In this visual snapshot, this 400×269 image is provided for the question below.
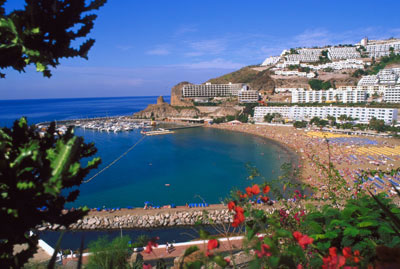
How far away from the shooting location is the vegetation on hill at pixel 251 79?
50703 mm

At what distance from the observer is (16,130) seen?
4.65ft

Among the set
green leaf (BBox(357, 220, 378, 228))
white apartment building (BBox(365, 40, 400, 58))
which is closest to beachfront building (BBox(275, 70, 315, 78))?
white apartment building (BBox(365, 40, 400, 58))

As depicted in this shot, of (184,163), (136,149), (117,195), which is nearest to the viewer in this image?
(117,195)

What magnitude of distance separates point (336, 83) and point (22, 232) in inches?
2057

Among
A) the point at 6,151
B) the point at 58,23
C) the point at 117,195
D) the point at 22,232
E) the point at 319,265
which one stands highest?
the point at 58,23

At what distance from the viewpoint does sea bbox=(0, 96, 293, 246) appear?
1307cm

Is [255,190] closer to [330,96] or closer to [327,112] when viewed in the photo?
[327,112]

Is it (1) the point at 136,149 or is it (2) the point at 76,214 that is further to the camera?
(1) the point at 136,149

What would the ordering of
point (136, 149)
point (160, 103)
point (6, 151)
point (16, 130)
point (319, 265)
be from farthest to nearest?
point (160, 103) < point (136, 149) < point (319, 265) < point (16, 130) < point (6, 151)

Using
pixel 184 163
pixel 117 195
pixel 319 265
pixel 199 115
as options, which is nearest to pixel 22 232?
pixel 319 265

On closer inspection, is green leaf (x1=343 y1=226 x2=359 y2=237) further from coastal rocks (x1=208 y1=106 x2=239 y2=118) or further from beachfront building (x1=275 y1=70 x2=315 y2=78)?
beachfront building (x1=275 y1=70 x2=315 y2=78)

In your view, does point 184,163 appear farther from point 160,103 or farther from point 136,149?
point 160,103

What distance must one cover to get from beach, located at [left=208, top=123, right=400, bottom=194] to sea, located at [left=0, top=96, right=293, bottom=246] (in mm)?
1569

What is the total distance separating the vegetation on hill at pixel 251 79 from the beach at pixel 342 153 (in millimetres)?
22219
